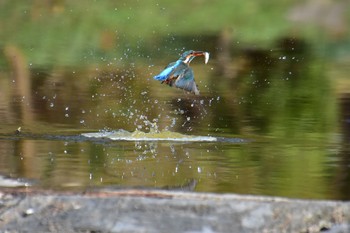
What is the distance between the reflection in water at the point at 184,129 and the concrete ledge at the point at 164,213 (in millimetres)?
465

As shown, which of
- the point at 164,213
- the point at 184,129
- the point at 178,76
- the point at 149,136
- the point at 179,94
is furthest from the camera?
the point at 179,94

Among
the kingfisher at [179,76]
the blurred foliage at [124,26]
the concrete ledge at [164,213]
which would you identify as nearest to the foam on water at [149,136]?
the kingfisher at [179,76]

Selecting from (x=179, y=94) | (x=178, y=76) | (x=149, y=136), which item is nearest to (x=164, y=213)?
(x=178, y=76)

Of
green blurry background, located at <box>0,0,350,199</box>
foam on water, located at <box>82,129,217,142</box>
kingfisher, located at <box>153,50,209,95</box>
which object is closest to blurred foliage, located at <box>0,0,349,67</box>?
green blurry background, located at <box>0,0,350,199</box>

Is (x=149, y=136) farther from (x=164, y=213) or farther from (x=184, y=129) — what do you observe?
(x=164, y=213)

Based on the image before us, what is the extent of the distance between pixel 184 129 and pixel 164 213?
3.06m

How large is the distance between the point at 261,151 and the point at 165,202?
2061mm

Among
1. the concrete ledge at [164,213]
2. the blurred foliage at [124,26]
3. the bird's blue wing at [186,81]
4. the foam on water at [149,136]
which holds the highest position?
the blurred foliage at [124,26]

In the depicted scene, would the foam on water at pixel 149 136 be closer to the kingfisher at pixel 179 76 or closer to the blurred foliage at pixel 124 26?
the kingfisher at pixel 179 76

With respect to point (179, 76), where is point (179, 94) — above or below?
below

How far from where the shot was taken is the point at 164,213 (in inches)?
187

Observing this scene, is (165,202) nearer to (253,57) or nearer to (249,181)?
(249,181)

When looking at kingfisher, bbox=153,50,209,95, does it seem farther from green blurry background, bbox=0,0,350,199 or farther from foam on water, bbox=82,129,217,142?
green blurry background, bbox=0,0,350,199

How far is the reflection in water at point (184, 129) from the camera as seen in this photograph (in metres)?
5.80
